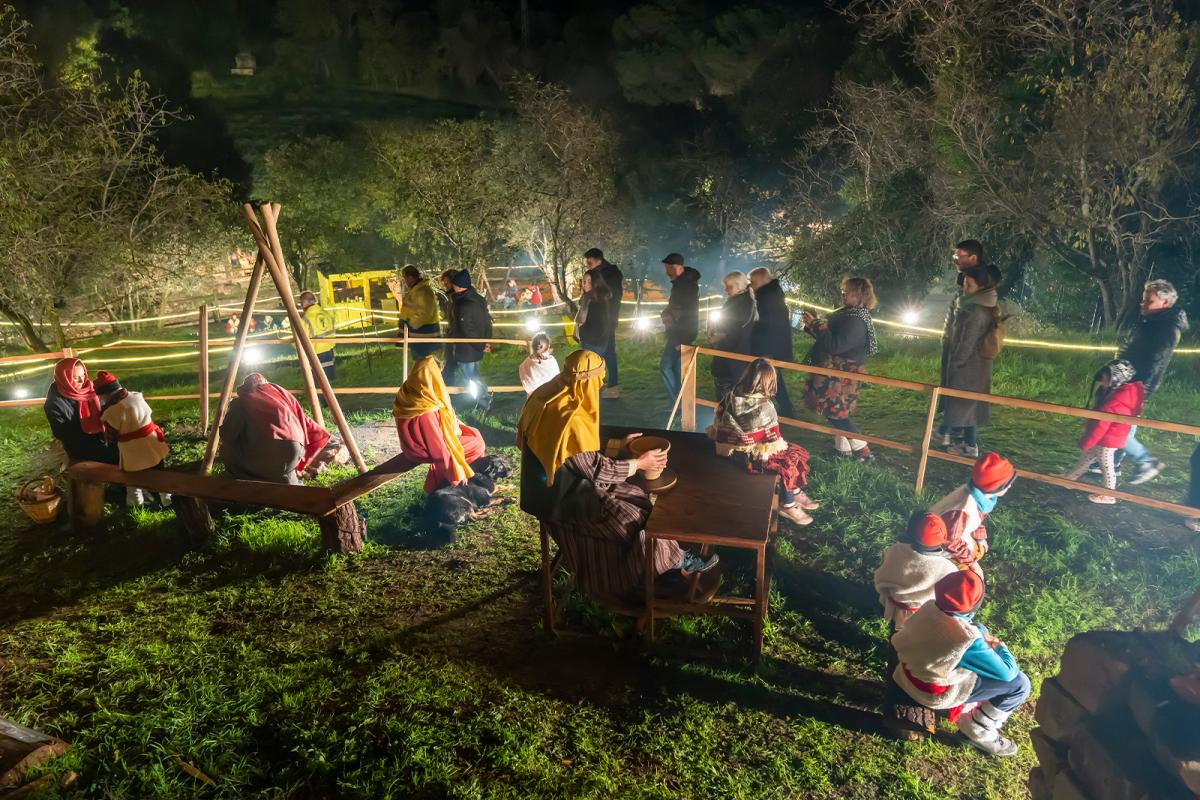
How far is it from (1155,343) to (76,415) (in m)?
9.50

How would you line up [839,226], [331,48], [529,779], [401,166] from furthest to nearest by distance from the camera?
[331,48] < [401,166] < [839,226] < [529,779]

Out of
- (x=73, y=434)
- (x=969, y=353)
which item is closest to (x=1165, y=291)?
(x=969, y=353)

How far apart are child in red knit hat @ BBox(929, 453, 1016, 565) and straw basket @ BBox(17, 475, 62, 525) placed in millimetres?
7399

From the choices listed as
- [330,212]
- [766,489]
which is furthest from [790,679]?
[330,212]

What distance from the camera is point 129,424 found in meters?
5.93

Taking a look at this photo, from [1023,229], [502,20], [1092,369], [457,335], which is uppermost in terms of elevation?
[502,20]

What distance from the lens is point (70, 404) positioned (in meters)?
6.27

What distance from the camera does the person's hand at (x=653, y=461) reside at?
13.9ft

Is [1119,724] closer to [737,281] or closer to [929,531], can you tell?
[929,531]

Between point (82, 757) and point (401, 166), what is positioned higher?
point (401, 166)

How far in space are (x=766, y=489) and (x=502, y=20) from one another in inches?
1430

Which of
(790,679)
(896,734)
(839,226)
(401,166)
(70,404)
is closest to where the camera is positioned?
(896,734)

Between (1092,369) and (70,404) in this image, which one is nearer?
(70,404)

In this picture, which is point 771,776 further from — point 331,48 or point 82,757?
point 331,48
